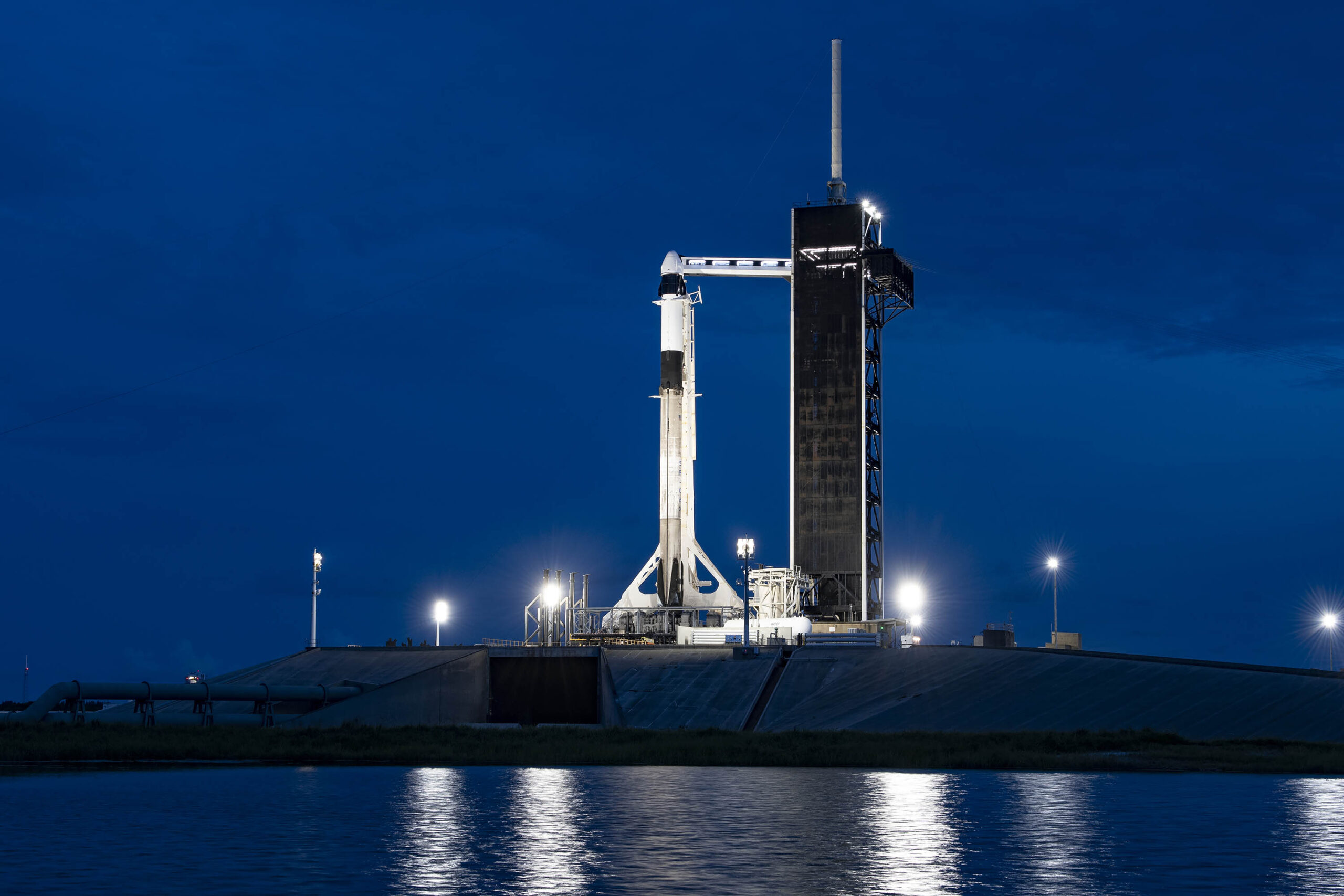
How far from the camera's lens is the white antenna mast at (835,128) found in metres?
91.6

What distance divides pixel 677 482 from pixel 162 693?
4023 cm

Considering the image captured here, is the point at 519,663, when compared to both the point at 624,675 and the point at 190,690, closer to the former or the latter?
the point at 624,675

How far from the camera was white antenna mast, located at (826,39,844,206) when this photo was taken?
301 feet

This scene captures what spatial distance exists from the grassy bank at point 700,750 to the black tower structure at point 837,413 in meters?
36.9

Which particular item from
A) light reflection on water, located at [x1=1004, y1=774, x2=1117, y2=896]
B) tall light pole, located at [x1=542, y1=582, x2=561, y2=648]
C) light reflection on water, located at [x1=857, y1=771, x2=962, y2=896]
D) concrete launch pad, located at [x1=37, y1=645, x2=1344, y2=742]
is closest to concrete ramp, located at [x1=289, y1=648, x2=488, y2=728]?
concrete launch pad, located at [x1=37, y1=645, x2=1344, y2=742]

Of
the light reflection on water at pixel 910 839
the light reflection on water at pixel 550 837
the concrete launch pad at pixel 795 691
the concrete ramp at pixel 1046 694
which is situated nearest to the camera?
the light reflection on water at pixel 910 839

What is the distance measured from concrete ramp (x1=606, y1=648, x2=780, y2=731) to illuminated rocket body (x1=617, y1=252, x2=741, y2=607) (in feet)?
61.5

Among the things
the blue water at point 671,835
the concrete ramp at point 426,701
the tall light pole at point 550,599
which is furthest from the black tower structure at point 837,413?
the blue water at point 671,835

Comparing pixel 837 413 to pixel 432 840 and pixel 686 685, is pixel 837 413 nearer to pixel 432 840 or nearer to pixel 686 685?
pixel 686 685

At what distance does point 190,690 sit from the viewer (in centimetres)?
5281

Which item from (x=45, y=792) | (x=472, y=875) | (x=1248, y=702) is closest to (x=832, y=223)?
(x=1248, y=702)

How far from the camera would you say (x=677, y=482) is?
8650 cm

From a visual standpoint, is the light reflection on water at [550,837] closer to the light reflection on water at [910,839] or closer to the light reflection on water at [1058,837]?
the light reflection on water at [910,839]

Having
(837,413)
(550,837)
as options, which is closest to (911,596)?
(837,413)
